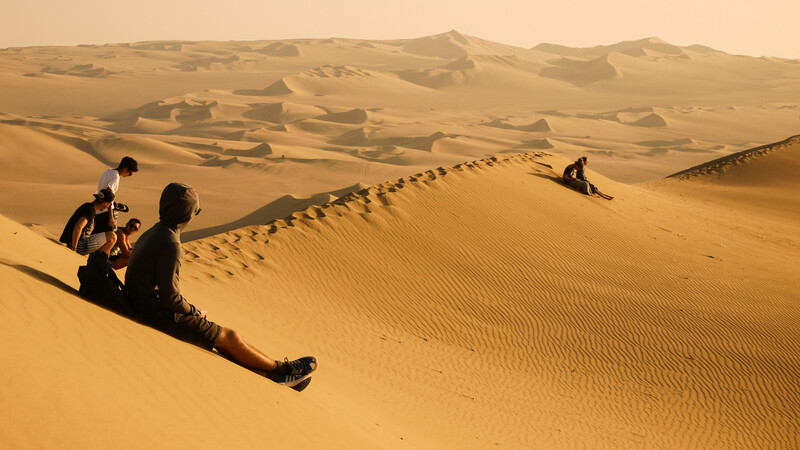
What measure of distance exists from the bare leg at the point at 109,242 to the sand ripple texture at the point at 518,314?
1.60m

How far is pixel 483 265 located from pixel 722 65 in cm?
11885

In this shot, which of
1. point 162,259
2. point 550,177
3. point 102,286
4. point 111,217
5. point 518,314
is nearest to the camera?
point 162,259

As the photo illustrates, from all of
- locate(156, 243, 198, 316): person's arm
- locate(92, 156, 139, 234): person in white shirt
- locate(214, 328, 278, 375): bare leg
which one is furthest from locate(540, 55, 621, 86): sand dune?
locate(156, 243, 198, 316): person's arm

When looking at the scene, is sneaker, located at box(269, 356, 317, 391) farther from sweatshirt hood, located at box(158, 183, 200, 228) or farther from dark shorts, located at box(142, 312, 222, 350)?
sweatshirt hood, located at box(158, 183, 200, 228)

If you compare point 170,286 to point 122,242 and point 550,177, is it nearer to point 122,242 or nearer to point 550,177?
point 122,242

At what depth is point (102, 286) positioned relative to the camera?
15.7 feet

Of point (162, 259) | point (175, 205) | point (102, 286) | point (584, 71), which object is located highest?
point (584, 71)

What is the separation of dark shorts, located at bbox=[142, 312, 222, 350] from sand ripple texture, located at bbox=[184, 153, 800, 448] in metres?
1.37

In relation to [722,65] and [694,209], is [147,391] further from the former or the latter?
[722,65]

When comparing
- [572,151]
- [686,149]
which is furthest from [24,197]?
[686,149]

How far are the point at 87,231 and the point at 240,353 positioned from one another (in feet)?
10.3

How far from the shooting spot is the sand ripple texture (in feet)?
24.9

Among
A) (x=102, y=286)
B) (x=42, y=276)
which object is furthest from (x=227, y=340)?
(x=42, y=276)

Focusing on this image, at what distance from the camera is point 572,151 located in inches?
1688
